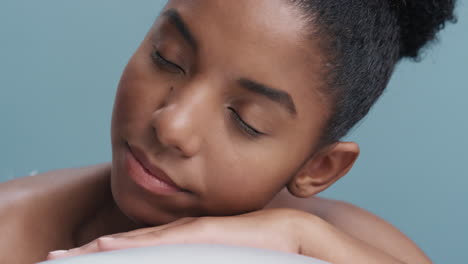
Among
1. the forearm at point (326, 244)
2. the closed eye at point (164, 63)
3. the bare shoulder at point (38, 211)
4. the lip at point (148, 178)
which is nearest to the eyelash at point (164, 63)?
the closed eye at point (164, 63)

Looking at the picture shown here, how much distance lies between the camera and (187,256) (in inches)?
22.8

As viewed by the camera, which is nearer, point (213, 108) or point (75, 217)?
point (213, 108)

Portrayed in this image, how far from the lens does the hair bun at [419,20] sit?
96cm

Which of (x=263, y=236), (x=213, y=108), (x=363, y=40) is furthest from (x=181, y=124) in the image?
(x=363, y=40)

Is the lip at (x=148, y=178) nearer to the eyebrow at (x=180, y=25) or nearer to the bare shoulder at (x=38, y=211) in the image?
the eyebrow at (x=180, y=25)

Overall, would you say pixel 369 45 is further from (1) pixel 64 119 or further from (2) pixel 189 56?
(1) pixel 64 119

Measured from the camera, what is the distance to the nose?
0.77 meters

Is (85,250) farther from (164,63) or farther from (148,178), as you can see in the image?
(164,63)

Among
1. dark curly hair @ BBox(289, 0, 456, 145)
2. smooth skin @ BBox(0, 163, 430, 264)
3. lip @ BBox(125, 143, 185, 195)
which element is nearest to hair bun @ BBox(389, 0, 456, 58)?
dark curly hair @ BBox(289, 0, 456, 145)

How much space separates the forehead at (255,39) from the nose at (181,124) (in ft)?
0.17

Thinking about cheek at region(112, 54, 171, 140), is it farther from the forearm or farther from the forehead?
the forearm

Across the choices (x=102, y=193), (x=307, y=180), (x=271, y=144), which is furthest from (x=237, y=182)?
(x=102, y=193)

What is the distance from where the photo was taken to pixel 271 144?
2.78ft

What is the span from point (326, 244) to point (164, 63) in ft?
1.05
